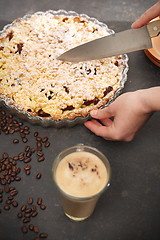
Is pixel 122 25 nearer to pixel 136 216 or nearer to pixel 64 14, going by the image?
pixel 64 14

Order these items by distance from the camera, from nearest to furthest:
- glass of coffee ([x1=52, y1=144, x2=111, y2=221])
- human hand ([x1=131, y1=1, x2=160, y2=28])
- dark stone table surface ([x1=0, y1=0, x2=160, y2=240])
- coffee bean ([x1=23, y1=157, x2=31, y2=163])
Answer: glass of coffee ([x1=52, y1=144, x2=111, y2=221]) → dark stone table surface ([x1=0, y1=0, x2=160, y2=240]) → coffee bean ([x1=23, y1=157, x2=31, y2=163]) → human hand ([x1=131, y1=1, x2=160, y2=28])

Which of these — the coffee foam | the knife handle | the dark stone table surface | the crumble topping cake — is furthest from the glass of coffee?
the knife handle

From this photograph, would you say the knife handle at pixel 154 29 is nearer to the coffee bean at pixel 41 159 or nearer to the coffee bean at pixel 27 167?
the coffee bean at pixel 41 159

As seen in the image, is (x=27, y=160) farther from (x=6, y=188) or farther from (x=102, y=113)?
(x=102, y=113)

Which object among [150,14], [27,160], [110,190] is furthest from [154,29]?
[27,160]

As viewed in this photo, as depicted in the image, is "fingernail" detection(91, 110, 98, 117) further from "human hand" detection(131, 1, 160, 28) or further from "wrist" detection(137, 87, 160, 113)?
"human hand" detection(131, 1, 160, 28)

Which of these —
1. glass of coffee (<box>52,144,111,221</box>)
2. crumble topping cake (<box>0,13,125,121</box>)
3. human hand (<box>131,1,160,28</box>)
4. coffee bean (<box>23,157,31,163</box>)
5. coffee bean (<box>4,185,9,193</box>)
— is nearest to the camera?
glass of coffee (<box>52,144,111,221</box>)
